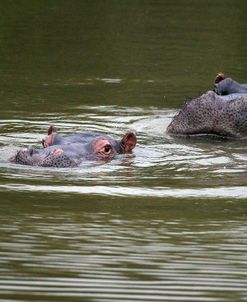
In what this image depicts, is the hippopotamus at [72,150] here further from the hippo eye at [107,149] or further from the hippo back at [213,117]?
the hippo back at [213,117]

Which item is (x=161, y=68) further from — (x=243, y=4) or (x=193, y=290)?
(x=193, y=290)

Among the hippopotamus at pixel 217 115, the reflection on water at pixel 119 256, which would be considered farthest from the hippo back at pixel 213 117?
the reflection on water at pixel 119 256

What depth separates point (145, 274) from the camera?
6.12 metres

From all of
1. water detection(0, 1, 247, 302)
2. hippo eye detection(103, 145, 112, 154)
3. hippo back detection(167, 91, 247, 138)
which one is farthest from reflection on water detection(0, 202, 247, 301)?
hippo back detection(167, 91, 247, 138)

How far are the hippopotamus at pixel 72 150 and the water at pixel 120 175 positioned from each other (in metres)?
0.13

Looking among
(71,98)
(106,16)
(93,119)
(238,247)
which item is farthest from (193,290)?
(106,16)

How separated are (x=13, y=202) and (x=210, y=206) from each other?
1.36 m

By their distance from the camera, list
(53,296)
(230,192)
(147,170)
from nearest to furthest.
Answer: (53,296) → (230,192) → (147,170)

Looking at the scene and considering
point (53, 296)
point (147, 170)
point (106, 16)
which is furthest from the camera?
point (106, 16)

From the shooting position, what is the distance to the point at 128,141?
10898 mm

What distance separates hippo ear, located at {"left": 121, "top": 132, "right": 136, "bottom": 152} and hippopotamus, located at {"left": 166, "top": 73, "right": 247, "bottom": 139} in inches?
50.2

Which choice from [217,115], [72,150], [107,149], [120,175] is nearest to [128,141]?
[107,149]

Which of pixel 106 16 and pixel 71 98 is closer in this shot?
pixel 71 98

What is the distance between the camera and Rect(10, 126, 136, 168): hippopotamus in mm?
10039
